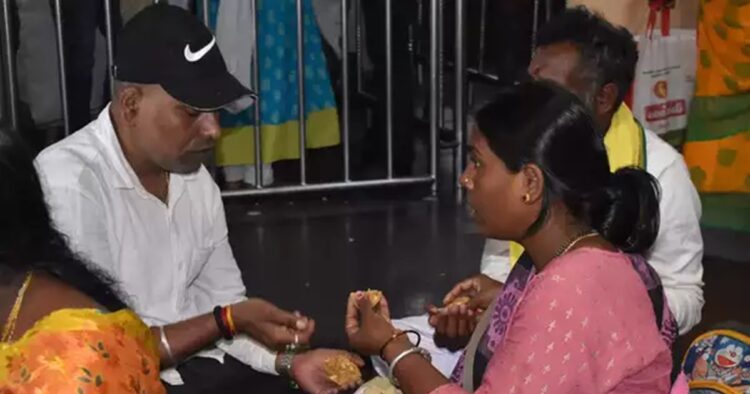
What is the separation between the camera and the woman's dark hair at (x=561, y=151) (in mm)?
1802

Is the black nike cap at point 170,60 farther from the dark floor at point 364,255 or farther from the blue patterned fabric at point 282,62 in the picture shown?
the blue patterned fabric at point 282,62

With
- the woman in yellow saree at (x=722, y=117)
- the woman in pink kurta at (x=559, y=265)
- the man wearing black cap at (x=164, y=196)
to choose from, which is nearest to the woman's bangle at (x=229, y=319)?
the man wearing black cap at (x=164, y=196)

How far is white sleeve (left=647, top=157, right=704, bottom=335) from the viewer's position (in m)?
2.44

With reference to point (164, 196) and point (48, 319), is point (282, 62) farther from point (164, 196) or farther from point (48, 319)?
point (48, 319)

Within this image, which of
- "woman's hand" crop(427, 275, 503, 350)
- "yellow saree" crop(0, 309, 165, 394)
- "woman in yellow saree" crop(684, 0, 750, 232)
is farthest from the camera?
"woman in yellow saree" crop(684, 0, 750, 232)

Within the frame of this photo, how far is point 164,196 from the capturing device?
249cm

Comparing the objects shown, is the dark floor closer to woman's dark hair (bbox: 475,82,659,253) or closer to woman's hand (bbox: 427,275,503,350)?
woman's hand (bbox: 427,275,503,350)

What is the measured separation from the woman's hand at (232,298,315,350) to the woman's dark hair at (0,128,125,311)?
2.39 ft

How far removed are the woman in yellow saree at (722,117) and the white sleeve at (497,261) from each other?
215 cm

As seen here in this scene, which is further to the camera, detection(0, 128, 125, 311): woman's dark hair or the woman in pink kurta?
the woman in pink kurta

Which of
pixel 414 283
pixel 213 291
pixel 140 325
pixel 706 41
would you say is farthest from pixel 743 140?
pixel 140 325

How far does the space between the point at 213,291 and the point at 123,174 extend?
39cm

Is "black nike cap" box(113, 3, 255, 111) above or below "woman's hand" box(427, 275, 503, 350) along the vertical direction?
above

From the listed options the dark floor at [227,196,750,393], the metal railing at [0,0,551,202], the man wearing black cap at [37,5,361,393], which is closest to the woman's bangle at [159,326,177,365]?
the man wearing black cap at [37,5,361,393]
